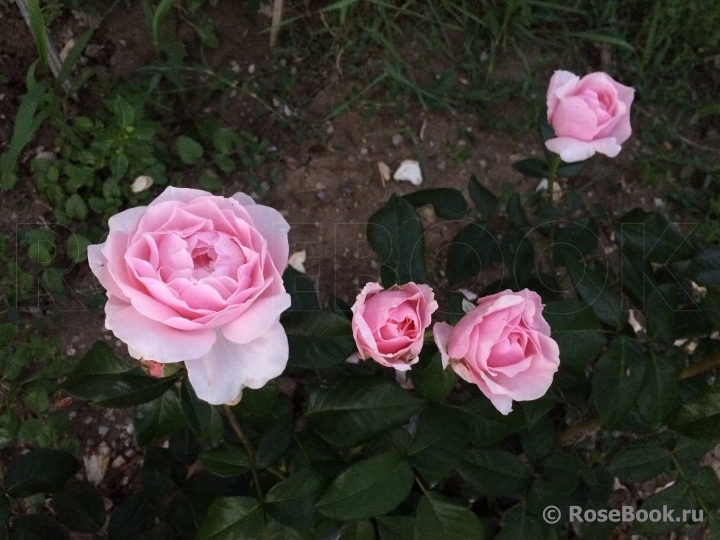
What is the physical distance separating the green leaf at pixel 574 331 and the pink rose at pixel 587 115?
23 centimetres

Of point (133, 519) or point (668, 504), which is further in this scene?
point (133, 519)

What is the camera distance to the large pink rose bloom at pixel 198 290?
726 mm

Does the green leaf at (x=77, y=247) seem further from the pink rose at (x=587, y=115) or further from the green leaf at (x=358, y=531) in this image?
the pink rose at (x=587, y=115)

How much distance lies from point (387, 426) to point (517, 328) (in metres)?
0.27

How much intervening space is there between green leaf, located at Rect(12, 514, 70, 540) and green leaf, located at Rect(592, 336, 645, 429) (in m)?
0.86

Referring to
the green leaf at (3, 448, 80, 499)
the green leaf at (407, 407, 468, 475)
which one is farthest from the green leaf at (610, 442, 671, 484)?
the green leaf at (3, 448, 80, 499)

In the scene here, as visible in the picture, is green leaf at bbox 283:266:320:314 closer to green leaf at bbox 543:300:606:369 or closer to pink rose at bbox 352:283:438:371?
pink rose at bbox 352:283:438:371

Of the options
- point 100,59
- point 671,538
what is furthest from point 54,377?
point 671,538

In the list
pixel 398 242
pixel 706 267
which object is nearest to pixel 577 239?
pixel 706 267

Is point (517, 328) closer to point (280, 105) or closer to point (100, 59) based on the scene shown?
point (280, 105)

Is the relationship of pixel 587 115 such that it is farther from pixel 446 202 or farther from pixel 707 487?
pixel 707 487

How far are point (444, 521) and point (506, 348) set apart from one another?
1.04 ft

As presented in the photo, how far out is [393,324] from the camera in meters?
0.82

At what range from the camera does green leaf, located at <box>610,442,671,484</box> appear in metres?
1.06
